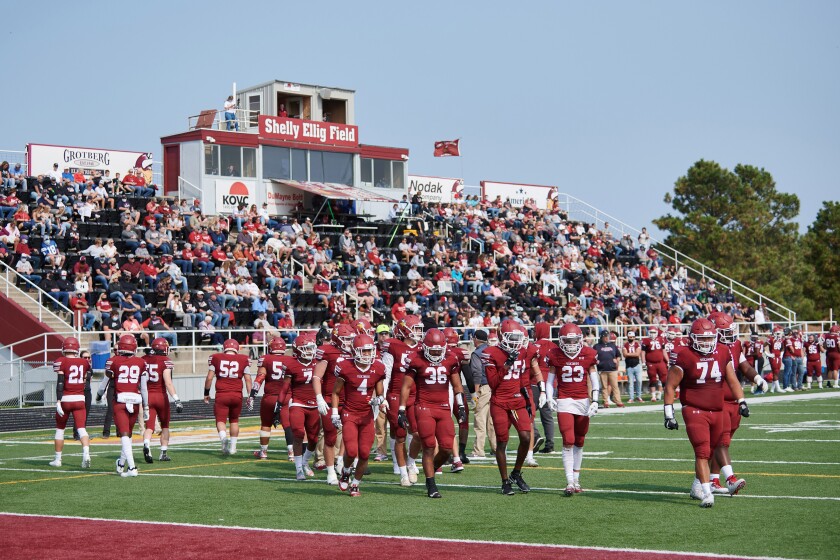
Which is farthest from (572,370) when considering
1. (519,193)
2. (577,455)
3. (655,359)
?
(519,193)

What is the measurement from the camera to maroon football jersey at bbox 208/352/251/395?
1759 centimetres

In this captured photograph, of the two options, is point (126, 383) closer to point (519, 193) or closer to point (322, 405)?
point (322, 405)

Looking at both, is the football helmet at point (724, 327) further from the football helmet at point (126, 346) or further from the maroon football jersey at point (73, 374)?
the maroon football jersey at point (73, 374)

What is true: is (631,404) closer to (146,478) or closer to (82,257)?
(82,257)

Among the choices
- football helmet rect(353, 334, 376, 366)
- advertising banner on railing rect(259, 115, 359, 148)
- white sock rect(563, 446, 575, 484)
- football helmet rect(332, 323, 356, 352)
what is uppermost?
advertising banner on railing rect(259, 115, 359, 148)

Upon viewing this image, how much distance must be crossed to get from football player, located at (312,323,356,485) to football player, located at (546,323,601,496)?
2469 mm

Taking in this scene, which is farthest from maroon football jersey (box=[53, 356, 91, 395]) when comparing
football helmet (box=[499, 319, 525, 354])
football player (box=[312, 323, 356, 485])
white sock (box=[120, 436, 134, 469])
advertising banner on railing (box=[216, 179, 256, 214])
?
advertising banner on railing (box=[216, 179, 256, 214])

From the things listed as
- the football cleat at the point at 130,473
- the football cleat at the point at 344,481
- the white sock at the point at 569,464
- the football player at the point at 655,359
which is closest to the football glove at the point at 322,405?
the football cleat at the point at 344,481

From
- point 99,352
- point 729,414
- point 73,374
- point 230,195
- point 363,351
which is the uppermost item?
point 230,195

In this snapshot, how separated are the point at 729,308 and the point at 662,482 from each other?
30.3m

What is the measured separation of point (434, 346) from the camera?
12961mm

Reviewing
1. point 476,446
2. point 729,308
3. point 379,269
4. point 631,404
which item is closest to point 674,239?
point 729,308

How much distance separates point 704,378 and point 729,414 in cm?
79

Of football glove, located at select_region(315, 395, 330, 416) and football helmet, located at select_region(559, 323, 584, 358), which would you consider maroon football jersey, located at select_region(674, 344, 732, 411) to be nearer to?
football helmet, located at select_region(559, 323, 584, 358)
